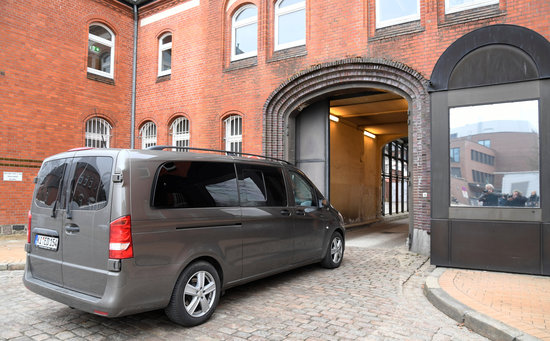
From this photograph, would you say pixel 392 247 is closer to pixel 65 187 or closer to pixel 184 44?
pixel 65 187

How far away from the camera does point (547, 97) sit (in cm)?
655

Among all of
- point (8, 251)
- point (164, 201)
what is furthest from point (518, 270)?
point (8, 251)

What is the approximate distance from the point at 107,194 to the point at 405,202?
2515 centimetres

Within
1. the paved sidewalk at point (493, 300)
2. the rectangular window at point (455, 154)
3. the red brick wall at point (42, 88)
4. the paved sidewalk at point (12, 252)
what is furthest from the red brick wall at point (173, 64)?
the paved sidewalk at point (493, 300)

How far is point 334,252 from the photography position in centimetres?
715

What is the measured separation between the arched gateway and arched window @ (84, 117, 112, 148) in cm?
641

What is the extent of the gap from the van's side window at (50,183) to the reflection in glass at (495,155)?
645 cm

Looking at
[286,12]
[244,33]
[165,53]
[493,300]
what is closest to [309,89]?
[286,12]

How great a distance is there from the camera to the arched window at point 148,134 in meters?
14.5

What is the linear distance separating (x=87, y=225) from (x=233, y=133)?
8655mm

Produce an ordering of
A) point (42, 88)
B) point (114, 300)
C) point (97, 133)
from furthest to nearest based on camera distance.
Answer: point (97, 133)
point (42, 88)
point (114, 300)

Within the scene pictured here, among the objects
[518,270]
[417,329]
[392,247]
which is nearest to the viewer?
[417,329]

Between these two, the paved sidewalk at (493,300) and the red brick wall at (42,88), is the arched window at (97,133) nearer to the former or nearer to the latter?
the red brick wall at (42,88)

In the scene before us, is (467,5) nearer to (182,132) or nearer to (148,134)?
(182,132)
